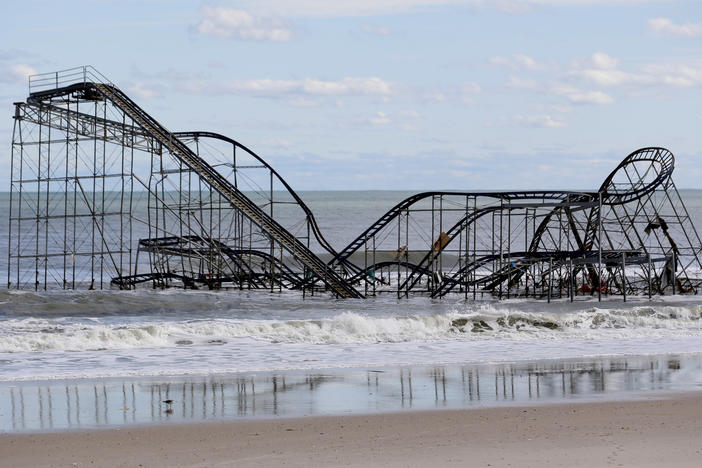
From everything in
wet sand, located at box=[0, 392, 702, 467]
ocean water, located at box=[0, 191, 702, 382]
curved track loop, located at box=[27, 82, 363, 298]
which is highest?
curved track loop, located at box=[27, 82, 363, 298]

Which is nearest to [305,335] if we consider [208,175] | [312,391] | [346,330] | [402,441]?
[346,330]

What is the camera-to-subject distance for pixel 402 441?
11.8 metres

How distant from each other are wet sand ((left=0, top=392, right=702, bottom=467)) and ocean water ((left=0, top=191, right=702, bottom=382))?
5.46 metres

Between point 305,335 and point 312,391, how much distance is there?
9.67 metres

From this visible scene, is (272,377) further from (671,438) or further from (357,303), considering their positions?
(357,303)

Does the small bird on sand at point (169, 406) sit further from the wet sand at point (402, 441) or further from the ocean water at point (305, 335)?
the ocean water at point (305, 335)

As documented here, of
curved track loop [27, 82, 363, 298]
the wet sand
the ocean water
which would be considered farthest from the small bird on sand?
curved track loop [27, 82, 363, 298]

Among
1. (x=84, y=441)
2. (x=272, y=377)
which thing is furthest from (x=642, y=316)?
(x=84, y=441)

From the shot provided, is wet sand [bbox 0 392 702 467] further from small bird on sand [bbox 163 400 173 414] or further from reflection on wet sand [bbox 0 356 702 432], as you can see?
small bird on sand [bbox 163 400 173 414]

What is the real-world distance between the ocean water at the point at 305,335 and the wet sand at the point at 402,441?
5.46 m

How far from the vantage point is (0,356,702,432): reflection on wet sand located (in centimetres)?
1348

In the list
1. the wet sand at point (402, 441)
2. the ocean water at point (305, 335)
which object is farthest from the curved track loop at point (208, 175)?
the wet sand at point (402, 441)

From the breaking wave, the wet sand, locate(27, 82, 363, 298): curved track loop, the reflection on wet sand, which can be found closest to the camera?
the wet sand

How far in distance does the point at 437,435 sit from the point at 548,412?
6.94 ft
